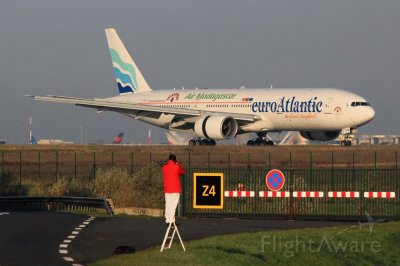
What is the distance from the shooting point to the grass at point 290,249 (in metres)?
21.0

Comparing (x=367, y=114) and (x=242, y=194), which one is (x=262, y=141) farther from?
(x=242, y=194)

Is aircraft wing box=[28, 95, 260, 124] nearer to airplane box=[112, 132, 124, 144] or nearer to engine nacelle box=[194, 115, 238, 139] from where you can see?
engine nacelle box=[194, 115, 238, 139]

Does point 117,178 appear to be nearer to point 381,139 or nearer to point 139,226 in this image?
point 139,226

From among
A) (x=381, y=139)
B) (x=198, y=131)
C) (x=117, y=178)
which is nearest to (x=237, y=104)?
(x=198, y=131)

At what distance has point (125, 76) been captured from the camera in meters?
84.4

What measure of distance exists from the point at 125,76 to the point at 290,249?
60.9 metres

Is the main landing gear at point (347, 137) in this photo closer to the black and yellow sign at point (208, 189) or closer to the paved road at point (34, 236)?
the black and yellow sign at point (208, 189)

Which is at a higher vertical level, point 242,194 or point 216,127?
point 216,127

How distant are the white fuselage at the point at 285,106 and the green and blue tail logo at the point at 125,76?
21.2ft

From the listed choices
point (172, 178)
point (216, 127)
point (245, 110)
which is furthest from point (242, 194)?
point (245, 110)

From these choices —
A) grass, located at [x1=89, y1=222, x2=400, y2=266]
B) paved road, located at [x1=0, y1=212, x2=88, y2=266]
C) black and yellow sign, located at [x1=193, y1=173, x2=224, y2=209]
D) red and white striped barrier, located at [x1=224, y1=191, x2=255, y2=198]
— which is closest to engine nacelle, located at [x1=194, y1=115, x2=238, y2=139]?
red and white striped barrier, located at [x1=224, y1=191, x2=255, y2=198]

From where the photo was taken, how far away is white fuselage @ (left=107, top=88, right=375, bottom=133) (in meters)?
67.7

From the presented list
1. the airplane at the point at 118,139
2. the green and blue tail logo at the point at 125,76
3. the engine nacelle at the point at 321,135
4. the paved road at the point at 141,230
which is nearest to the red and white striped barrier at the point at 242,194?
the paved road at the point at 141,230

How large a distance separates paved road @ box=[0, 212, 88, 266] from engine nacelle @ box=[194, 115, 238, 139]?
37756 millimetres
